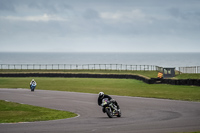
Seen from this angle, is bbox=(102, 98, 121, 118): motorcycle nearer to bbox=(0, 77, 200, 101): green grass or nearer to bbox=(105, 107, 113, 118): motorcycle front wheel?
bbox=(105, 107, 113, 118): motorcycle front wheel

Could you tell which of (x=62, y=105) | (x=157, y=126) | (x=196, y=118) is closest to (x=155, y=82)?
(x=62, y=105)

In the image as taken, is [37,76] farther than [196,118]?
Yes

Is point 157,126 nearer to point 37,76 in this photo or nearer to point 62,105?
point 62,105

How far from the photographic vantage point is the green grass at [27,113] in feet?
77.2

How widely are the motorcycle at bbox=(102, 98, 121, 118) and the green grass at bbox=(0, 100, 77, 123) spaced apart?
3023mm

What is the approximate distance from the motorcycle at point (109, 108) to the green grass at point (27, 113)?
9.92 feet

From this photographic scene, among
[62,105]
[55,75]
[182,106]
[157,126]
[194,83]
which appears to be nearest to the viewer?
[157,126]

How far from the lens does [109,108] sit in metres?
22.6

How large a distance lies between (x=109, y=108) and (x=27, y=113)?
6940mm

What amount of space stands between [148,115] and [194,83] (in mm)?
26034

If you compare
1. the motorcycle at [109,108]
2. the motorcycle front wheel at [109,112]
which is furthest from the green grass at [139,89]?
the motorcycle front wheel at [109,112]

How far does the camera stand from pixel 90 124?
64.8 feet

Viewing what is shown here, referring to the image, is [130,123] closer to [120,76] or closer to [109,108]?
[109,108]

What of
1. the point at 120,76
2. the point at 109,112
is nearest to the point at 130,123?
the point at 109,112
